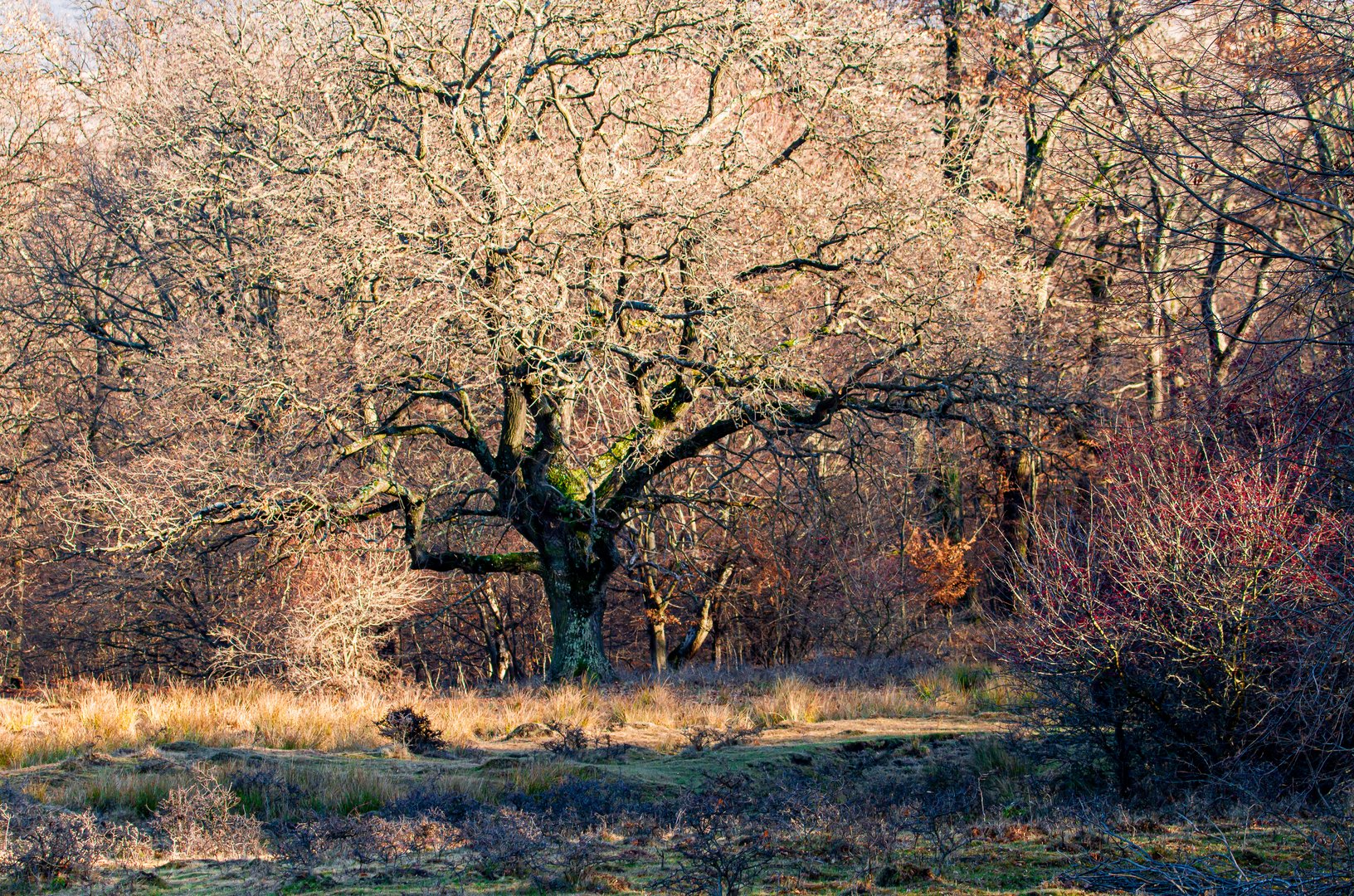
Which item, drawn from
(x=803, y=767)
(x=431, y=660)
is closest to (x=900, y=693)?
(x=803, y=767)

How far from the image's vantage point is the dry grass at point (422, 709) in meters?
10.2

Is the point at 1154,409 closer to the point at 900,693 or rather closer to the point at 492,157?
the point at 900,693

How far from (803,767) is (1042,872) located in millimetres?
4505

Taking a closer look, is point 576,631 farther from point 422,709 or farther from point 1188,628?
point 1188,628

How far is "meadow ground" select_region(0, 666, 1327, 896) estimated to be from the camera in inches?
202

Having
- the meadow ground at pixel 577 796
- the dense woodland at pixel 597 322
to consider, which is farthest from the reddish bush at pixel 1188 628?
the meadow ground at pixel 577 796

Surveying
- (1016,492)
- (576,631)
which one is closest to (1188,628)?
(576,631)

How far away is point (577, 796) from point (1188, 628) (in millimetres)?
4234

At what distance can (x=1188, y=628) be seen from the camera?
6617 mm

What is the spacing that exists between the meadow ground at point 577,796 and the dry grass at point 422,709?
0.04 m

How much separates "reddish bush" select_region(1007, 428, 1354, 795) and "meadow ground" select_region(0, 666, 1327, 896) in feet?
1.99

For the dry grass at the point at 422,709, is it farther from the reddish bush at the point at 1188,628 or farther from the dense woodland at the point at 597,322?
the reddish bush at the point at 1188,628

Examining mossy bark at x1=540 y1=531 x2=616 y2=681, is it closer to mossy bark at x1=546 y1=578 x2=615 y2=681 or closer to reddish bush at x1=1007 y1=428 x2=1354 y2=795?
mossy bark at x1=546 y1=578 x2=615 y2=681

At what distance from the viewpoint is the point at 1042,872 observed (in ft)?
16.0
